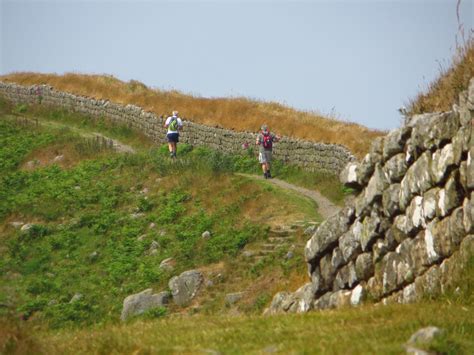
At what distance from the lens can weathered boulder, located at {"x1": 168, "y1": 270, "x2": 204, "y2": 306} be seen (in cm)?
3164

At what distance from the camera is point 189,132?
53.2 metres

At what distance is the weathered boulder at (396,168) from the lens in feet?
61.0

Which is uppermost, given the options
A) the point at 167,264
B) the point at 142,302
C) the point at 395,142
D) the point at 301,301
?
the point at 395,142

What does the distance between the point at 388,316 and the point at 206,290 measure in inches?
679

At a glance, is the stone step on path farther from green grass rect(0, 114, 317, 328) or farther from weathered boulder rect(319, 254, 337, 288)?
weathered boulder rect(319, 254, 337, 288)

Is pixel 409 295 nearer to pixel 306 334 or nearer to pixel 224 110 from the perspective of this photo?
pixel 306 334

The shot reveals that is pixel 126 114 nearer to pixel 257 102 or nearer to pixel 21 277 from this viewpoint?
pixel 257 102

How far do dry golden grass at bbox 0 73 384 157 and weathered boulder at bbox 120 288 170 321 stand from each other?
13477 mm

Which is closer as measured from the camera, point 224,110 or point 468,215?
point 468,215

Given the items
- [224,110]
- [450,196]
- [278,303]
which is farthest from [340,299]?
[224,110]

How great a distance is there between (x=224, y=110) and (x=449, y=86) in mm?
35709

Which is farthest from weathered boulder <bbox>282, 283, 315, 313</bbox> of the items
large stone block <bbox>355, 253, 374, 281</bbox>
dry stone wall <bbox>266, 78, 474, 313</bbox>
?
large stone block <bbox>355, 253, 374, 281</bbox>

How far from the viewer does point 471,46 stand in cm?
1903

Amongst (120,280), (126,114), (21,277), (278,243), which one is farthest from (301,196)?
(126,114)
